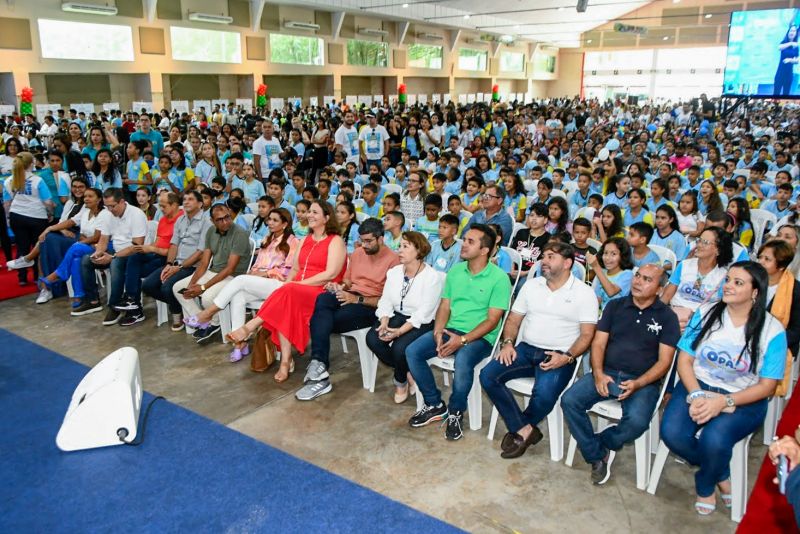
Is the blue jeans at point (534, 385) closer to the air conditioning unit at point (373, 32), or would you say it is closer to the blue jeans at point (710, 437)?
the blue jeans at point (710, 437)

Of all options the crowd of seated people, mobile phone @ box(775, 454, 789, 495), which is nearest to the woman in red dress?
the crowd of seated people

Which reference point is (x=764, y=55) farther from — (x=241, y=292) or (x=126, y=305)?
(x=126, y=305)

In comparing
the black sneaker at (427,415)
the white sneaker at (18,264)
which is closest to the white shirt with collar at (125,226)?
the white sneaker at (18,264)

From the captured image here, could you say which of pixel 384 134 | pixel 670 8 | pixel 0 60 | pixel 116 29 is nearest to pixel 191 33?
pixel 116 29

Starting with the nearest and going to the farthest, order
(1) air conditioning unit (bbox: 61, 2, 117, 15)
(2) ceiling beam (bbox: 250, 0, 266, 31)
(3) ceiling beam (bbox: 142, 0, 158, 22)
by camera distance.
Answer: (1) air conditioning unit (bbox: 61, 2, 117, 15) < (3) ceiling beam (bbox: 142, 0, 158, 22) < (2) ceiling beam (bbox: 250, 0, 266, 31)

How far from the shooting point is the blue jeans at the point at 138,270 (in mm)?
5105

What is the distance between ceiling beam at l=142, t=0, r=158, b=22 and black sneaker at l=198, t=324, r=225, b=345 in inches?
588

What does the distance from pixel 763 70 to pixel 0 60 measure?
17.7 m

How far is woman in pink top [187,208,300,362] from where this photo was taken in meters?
4.27

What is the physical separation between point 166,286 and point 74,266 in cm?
118

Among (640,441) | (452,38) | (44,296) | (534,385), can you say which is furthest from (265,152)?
(452,38)

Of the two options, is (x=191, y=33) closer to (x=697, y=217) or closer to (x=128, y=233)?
(x=128, y=233)

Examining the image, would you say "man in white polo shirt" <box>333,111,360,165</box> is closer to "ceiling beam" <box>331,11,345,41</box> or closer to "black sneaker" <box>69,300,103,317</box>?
"black sneaker" <box>69,300,103,317</box>

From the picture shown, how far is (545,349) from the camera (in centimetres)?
325
